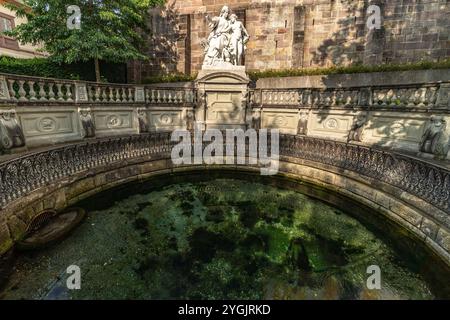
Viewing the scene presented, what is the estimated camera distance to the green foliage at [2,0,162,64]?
403 inches

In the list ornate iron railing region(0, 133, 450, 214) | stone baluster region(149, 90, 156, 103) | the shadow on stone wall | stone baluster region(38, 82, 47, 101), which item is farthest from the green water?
the shadow on stone wall

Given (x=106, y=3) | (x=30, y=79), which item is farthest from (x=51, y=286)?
(x=106, y=3)

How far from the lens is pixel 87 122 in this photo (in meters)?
7.66

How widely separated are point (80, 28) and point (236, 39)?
23.4 feet

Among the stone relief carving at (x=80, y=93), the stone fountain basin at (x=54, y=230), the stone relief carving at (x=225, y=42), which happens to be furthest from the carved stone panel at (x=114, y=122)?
the stone fountain basin at (x=54, y=230)

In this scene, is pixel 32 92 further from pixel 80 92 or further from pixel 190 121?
pixel 190 121

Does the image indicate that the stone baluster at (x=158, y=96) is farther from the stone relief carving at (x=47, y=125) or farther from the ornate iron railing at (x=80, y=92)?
the stone relief carving at (x=47, y=125)

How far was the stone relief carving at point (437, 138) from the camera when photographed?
19.2ft

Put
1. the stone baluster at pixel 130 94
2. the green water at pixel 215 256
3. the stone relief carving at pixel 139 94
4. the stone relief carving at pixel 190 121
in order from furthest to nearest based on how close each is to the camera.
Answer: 1. the stone relief carving at pixel 190 121
2. the stone relief carving at pixel 139 94
3. the stone baluster at pixel 130 94
4. the green water at pixel 215 256

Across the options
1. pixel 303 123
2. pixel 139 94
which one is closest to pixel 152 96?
pixel 139 94

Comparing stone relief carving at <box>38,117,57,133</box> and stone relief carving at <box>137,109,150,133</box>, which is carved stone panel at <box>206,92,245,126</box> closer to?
stone relief carving at <box>137,109,150,133</box>

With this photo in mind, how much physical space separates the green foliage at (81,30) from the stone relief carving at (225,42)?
463cm
